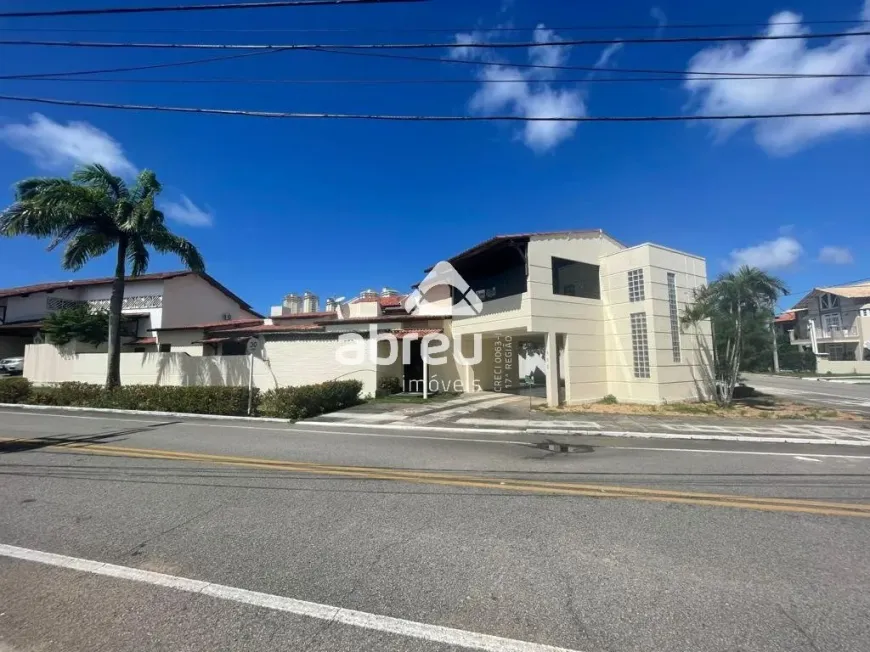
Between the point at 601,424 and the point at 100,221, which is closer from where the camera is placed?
the point at 601,424

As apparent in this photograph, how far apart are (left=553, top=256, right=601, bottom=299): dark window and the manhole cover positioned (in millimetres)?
A: 8574

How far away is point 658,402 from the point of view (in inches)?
623

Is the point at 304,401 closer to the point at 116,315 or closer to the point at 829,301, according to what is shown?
the point at 116,315

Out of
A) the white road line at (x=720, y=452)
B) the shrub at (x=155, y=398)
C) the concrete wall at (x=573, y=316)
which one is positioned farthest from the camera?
the concrete wall at (x=573, y=316)

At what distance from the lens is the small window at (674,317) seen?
1673 centimetres

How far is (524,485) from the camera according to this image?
19.4 ft

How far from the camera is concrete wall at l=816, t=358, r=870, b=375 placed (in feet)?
118

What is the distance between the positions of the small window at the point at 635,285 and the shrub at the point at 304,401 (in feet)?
39.4

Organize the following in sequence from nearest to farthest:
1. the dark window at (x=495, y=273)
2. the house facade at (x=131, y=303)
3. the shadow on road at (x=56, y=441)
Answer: the shadow on road at (x=56, y=441)
the dark window at (x=495, y=273)
the house facade at (x=131, y=303)

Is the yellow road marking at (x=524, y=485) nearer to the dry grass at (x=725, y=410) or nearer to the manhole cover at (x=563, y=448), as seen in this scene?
the manhole cover at (x=563, y=448)

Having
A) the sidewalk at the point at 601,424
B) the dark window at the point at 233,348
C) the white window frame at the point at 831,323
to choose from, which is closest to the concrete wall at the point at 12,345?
the dark window at the point at 233,348

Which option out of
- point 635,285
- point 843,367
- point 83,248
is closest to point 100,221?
point 83,248

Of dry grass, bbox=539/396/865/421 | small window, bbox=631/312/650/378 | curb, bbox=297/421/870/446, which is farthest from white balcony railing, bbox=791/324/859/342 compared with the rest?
curb, bbox=297/421/870/446

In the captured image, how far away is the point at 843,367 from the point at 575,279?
A: 36.6 metres
